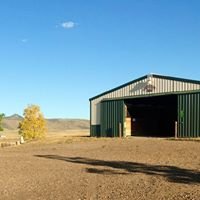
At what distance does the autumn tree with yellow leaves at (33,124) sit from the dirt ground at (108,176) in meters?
37.8

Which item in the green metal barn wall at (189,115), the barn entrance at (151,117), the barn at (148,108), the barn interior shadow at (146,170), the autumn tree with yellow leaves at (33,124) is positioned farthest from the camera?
the autumn tree with yellow leaves at (33,124)

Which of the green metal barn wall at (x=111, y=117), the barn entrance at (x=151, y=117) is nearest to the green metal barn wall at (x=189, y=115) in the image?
the barn entrance at (x=151, y=117)

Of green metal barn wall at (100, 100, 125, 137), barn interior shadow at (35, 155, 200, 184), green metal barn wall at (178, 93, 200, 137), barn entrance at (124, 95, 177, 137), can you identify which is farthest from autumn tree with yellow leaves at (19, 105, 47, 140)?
barn interior shadow at (35, 155, 200, 184)

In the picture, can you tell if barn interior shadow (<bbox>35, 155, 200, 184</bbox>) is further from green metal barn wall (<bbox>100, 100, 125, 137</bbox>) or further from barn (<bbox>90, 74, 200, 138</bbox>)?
green metal barn wall (<bbox>100, 100, 125, 137</bbox>)

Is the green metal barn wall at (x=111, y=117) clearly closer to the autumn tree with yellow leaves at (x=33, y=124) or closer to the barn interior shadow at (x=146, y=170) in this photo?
the barn interior shadow at (x=146, y=170)

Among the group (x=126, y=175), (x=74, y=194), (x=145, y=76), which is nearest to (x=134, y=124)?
(x=145, y=76)

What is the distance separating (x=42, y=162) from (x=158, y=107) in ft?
87.8

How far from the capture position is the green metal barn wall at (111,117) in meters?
41.3

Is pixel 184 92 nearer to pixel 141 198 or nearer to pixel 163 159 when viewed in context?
pixel 163 159

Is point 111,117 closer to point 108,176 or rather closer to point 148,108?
point 148,108

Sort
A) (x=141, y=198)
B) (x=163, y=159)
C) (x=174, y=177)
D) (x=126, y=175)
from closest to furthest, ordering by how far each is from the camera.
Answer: (x=141, y=198), (x=174, y=177), (x=126, y=175), (x=163, y=159)

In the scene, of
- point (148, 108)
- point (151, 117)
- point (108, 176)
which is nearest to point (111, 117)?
point (148, 108)

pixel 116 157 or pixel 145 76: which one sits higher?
pixel 145 76

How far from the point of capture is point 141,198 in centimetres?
1231
